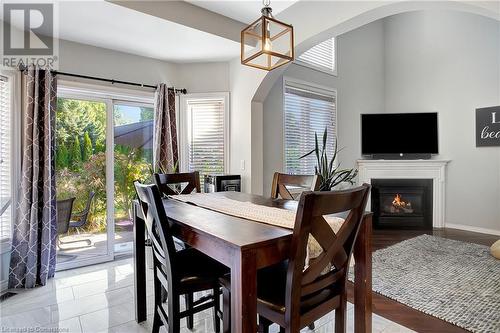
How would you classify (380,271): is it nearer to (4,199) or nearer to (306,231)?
(306,231)

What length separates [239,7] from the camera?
2.93m

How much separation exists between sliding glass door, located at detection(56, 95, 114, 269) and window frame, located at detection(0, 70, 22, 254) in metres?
0.39

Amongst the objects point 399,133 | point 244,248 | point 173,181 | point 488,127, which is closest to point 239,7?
point 173,181

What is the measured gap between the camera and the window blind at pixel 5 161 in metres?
2.67

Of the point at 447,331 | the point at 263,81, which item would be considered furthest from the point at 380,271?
the point at 263,81

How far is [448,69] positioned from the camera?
15.4ft

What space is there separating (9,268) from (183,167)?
203cm

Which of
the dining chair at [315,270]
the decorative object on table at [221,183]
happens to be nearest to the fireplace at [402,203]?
the decorative object on table at [221,183]

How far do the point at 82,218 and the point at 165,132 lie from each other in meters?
1.40

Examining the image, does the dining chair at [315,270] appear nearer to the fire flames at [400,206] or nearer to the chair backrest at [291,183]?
the chair backrest at [291,183]

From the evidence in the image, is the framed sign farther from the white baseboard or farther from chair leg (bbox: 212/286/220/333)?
chair leg (bbox: 212/286/220/333)

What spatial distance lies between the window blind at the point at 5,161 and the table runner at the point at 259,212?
1.78 m

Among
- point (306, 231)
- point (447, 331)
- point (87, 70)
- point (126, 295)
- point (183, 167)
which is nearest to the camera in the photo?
point (306, 231)

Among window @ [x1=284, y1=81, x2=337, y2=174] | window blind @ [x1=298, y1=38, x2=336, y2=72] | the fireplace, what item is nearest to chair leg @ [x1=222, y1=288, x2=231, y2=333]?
window @ [x1=284, y1=81, x2=337, y2=174]
